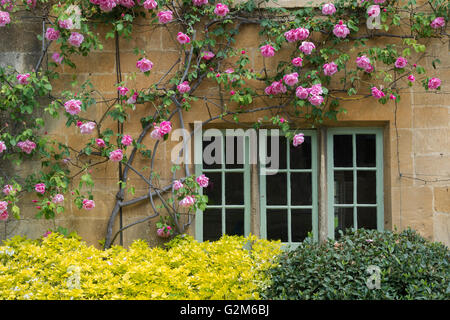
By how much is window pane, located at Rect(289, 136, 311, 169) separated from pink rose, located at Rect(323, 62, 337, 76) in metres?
0.69

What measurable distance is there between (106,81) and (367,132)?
2550mm

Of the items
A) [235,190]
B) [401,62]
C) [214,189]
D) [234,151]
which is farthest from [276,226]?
[401,62]

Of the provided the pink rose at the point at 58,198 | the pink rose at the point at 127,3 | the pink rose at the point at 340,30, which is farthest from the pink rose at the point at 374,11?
the pink rose at the point at 58,198

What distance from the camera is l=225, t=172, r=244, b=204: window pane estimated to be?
15.5 feet

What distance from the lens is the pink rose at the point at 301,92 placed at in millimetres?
4336

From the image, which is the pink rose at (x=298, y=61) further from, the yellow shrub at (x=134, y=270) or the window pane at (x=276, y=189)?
the yellow shrub at (x=134, y=270)

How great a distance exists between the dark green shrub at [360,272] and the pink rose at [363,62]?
1.62m

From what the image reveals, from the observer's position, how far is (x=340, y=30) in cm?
430

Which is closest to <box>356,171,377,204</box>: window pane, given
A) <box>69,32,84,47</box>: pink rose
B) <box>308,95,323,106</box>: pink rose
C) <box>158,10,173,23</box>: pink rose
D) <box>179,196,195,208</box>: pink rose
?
<box>308,95,323,106</box>: pink rose

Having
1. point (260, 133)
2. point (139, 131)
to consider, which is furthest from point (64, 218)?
point (260, 133)

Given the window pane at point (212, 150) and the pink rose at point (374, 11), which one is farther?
the window pane at point (212, 150)

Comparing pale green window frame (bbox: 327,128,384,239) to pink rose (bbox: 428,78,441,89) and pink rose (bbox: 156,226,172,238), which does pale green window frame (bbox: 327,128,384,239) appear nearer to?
pink rose (bbox: 428,78,441,89)

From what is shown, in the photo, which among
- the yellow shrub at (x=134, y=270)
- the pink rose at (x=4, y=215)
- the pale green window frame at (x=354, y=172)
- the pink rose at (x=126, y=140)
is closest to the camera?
the yellow shrub at (x=134, y=270)

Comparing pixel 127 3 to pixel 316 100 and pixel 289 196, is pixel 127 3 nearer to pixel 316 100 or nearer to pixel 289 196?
pixel 316 100
